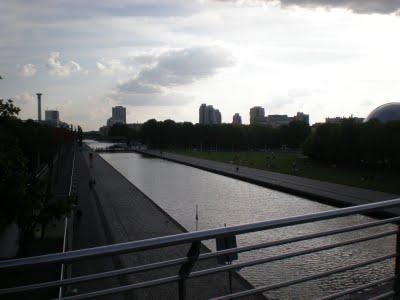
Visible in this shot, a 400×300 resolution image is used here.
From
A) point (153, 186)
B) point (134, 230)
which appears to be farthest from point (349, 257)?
point (153, 186)

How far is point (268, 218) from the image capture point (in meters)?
22.4

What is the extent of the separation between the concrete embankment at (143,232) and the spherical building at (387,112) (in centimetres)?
4328

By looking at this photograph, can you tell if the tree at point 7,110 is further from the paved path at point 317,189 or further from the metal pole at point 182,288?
the paved path at point 317,189

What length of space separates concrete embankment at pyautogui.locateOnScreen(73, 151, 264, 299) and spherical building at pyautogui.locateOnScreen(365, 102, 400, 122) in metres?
43.3

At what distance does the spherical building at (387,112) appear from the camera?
215 ft

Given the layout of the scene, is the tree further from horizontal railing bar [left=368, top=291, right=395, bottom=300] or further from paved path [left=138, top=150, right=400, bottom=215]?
paved path [left=138, top=150, right=400, bottom=215]

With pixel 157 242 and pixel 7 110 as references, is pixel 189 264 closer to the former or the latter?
pixel 157 242

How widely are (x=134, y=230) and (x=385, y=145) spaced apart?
30513 mm

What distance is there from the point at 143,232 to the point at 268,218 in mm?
6884

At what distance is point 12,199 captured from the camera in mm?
9555

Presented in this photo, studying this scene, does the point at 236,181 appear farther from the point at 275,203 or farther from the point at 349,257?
the point at 349,257

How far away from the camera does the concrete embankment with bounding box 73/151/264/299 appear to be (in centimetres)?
930

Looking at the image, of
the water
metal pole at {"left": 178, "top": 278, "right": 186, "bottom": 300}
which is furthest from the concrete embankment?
metal pole at {"left": 178, "top": 278, "right": 186, "bottom": 300}

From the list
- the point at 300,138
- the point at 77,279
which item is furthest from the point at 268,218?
the point at 300,138
